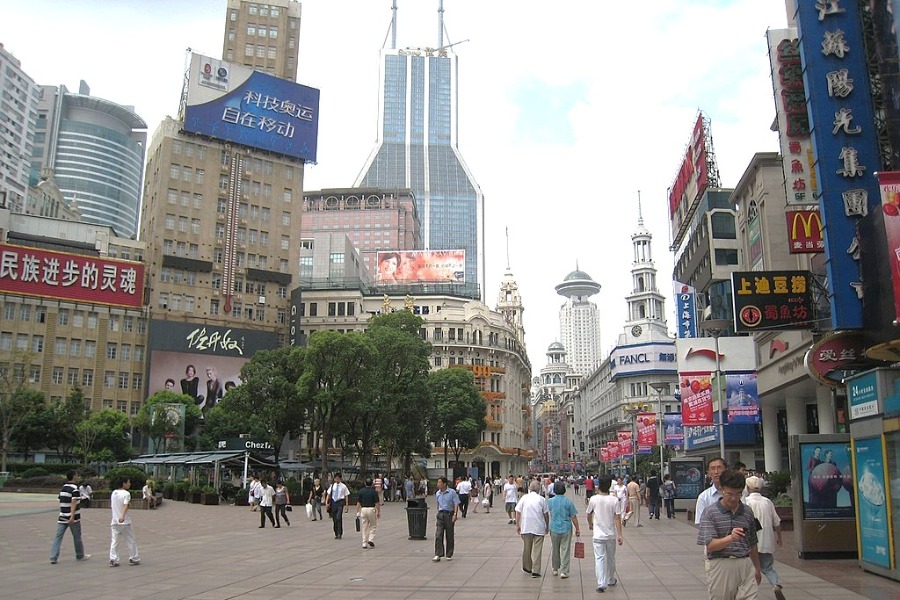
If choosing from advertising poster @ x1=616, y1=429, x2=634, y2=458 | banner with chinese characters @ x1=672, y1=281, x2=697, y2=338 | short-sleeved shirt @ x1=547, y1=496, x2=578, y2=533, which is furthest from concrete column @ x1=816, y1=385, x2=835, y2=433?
advertising poster @ x1=616, y1=429, x2=634, y2=458

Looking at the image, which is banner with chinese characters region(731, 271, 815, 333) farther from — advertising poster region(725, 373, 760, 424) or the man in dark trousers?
advertising poster region(725, 373, 760, 424)

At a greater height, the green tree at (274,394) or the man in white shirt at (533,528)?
the green tree at (274,394)

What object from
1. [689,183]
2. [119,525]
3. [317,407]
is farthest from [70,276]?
[119,525]

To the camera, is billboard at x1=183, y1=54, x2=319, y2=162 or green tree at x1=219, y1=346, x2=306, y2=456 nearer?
green tree at x1=219, y1=346, x2=306, y2=456

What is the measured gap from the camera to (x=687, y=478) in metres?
32.9

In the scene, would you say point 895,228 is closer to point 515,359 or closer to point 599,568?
point 599,568

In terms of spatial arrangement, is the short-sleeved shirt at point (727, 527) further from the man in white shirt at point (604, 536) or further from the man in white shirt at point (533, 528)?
the man in white shirt at point (533, 528)

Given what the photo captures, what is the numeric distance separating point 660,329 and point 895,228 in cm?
12890

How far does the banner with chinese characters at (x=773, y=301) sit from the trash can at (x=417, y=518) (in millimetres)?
10918

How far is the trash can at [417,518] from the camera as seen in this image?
21.0m

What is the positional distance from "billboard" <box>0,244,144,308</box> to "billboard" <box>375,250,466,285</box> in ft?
130

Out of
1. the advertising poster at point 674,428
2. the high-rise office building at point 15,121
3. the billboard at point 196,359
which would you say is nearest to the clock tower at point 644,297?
the billboard at point 196,359

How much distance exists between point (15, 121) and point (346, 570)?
17385 centimetres

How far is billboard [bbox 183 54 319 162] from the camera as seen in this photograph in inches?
3314
